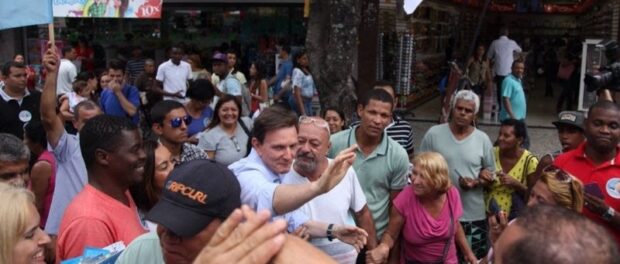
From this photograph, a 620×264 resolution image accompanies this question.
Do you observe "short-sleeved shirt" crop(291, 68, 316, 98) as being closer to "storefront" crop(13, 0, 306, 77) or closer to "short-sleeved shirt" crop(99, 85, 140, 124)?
"short-sleeved shirt" crop(99, 85, 140, 124)

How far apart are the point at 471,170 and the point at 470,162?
6cm

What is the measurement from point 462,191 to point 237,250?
3.87m

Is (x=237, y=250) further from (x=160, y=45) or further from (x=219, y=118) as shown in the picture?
(x=160, y=45)

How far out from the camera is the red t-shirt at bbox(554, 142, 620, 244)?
12.5ft

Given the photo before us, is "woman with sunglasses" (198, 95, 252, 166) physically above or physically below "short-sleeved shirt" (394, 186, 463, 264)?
above

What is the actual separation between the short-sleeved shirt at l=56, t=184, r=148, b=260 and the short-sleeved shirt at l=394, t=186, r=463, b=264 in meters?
1.98

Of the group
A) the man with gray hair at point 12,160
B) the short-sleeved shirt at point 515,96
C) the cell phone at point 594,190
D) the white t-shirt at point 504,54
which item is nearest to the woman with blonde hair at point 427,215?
the cell phone at point 594,190

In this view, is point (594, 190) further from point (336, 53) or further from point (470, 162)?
point (336, 53)

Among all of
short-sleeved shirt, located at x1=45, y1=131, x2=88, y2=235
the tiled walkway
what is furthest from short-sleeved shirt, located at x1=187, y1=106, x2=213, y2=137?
the tiled walkway

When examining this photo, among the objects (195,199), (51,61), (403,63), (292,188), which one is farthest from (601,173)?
(403,63)

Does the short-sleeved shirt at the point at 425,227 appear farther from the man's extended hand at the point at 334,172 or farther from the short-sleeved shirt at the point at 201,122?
the short-sleeved shirt at the point at 201,122

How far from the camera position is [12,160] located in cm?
354

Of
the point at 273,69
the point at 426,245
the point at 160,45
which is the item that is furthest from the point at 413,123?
the point at 426,245

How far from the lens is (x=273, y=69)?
49.6 ft
